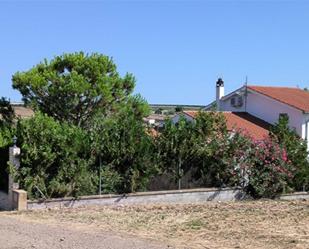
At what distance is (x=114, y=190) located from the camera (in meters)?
17.9

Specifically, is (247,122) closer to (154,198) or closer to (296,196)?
(296,196)

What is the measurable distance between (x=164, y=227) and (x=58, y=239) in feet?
9.79

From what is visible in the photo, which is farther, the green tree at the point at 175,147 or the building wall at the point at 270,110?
the building wall at the point at 270,110

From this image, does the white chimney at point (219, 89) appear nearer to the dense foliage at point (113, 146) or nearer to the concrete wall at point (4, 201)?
the dense foliage at point (113, 146)

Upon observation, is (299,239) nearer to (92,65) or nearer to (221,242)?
(221,242)

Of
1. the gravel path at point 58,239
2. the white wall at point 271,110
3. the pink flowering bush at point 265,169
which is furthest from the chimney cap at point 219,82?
the gravel path at point 58,239

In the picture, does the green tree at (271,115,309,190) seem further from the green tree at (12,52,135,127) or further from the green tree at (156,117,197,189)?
the green tree at (12,52,135,127)

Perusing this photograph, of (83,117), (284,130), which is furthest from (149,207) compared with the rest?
(83,117)

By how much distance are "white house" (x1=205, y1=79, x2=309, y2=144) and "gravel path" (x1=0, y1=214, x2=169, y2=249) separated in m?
24.8

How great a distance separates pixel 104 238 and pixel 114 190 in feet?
21.5

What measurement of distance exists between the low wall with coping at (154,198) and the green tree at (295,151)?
2.90 m

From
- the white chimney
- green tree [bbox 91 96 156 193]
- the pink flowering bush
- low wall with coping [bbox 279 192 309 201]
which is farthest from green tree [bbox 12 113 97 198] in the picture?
the white chimney

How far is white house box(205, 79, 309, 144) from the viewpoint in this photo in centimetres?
3725

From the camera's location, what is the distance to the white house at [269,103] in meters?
37.2
